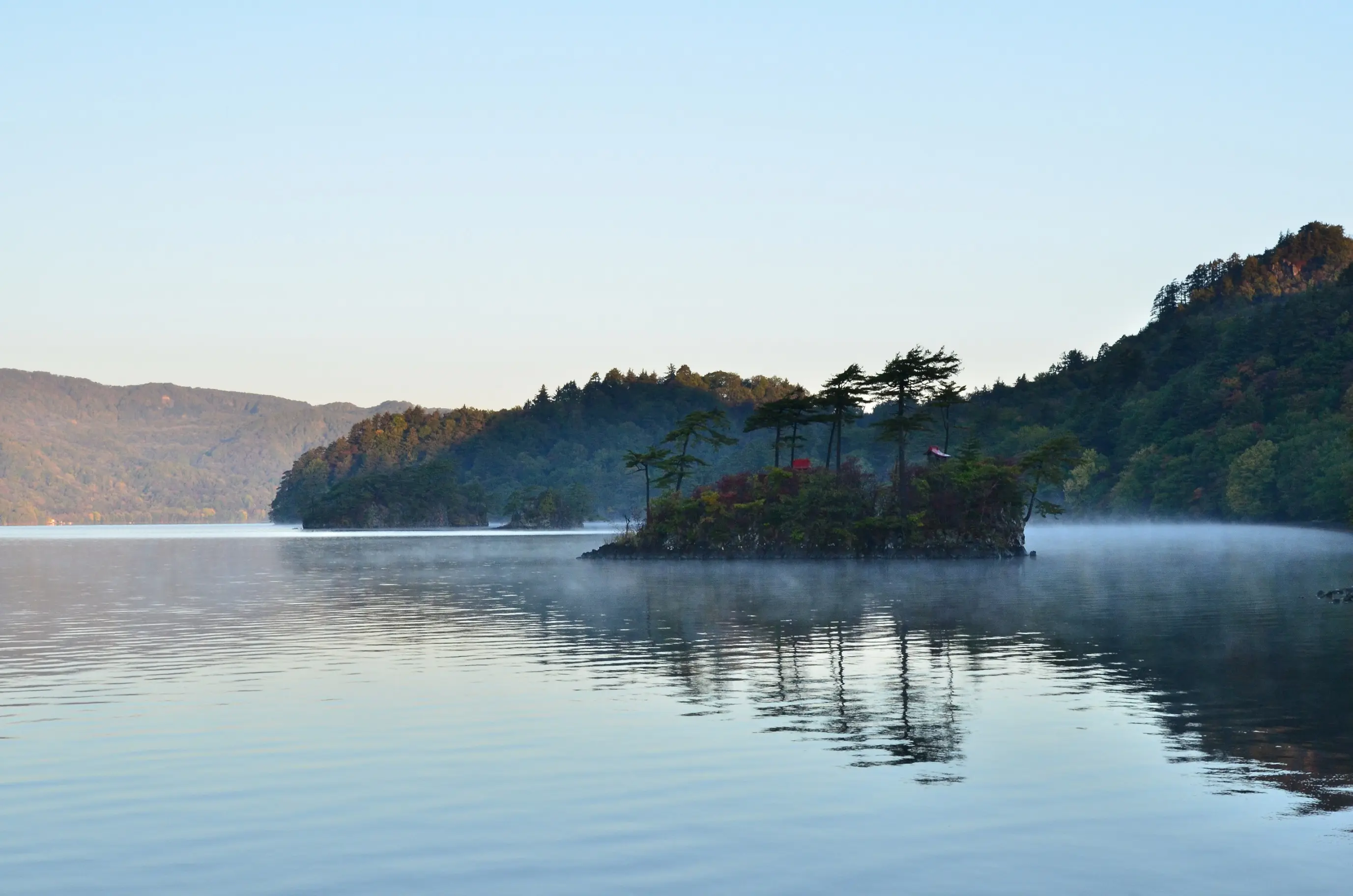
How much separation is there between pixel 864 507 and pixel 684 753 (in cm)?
9277

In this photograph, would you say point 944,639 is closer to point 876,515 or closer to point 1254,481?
point 876,515

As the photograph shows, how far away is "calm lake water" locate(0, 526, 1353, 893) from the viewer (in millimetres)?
15477

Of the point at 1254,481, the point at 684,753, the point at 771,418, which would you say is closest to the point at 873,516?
the point at 771,418

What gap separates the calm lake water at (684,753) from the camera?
609 inches

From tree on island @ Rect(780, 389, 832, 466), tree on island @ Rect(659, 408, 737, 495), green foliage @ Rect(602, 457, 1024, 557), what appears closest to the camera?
green foliage @ Rect(602, 457, 1024, 557)

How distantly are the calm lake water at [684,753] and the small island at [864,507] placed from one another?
58345mm

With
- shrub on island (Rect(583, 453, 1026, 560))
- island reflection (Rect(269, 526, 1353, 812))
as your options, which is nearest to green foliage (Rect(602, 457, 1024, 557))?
shrub on island (Rect(583, 453, 1026, 560))

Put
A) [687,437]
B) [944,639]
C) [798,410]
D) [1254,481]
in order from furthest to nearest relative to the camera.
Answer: [1254,481], [687,437], [798,410], [944,639]

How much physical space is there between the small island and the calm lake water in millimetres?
58345

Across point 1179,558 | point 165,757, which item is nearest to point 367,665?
point 165,757

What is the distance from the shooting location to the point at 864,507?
114 metres

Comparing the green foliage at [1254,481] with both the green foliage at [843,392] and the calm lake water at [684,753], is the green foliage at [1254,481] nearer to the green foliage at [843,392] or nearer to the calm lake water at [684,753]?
the green foliage at [843,392]

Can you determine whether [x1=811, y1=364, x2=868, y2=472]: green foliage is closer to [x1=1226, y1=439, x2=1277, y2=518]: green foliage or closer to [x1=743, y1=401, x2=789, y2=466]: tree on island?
[x1=743, y1=401, x2=789, y2=466]: tree on island

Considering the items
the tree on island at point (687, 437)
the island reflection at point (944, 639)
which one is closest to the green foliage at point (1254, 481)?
the tree on island at point (687, 437)
